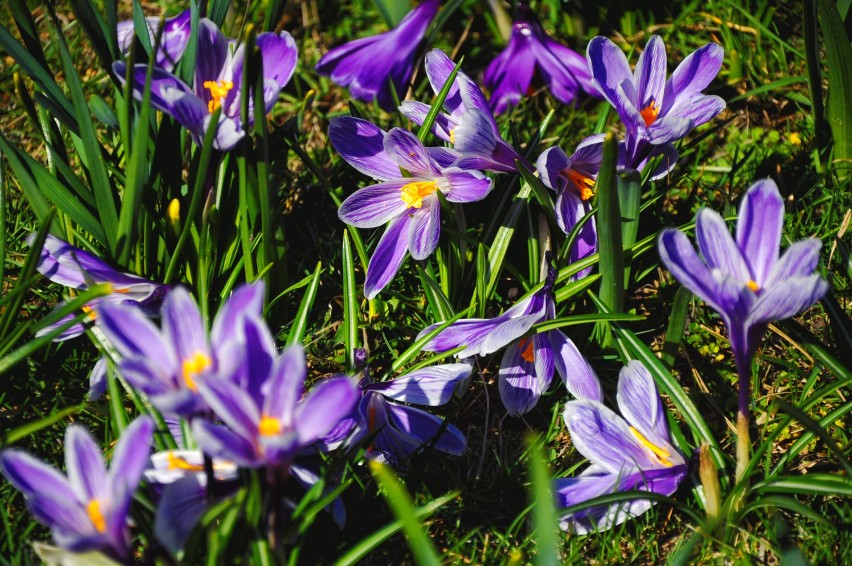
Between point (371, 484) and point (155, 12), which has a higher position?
point (155, 12)

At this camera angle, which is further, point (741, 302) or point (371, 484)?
point (371, 484)

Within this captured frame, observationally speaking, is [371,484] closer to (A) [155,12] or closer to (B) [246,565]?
(B) [246,565]

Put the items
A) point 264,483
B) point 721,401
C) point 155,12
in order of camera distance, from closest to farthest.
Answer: point 264,483
point 721,401
point 155,12

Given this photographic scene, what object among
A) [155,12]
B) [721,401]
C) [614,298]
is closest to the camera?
[614,298]

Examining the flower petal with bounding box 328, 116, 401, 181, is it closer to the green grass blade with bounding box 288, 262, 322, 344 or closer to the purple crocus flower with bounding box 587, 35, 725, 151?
the green grass blade with bounding box 288, 262, 322, 344

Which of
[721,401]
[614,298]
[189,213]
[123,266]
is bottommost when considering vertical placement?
[721,401]

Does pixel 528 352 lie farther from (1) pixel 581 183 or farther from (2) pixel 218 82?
(2) pixel 218 82

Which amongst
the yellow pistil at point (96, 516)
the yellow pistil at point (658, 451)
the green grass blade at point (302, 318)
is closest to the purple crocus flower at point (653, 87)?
the yellow pistil at point (658, 451)

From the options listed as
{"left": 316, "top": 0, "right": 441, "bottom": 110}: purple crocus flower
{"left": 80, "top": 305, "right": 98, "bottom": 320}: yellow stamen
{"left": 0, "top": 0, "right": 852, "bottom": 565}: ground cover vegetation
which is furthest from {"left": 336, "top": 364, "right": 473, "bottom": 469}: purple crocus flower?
{"left": 316, "top": 0, "right": 441, "bottom": 110}: purple crocus flower

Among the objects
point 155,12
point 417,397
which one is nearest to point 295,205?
point 417,397
